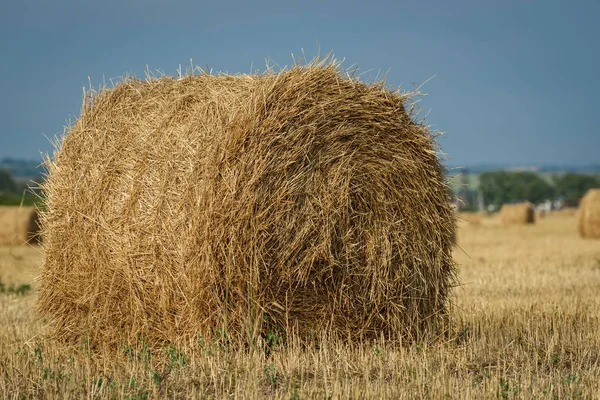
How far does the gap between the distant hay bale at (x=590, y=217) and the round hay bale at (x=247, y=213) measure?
55.2 feet

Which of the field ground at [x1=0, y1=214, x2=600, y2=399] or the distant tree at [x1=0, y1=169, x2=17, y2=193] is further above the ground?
the distant tree at [x1=0, y1=169, x2=17, y2=193]

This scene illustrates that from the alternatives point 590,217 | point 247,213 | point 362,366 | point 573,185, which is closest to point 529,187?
point 573,185

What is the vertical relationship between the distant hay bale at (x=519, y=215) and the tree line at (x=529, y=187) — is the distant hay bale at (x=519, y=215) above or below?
below

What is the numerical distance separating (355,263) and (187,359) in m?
1.66

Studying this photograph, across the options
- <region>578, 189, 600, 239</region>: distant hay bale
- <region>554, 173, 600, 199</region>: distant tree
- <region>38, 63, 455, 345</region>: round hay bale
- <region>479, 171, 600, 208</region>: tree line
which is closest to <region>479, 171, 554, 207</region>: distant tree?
<region>479, 171, 600, 208</region>: tree line

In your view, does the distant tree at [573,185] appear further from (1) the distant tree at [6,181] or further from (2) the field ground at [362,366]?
(2) the field ground at [362,366]

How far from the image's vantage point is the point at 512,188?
4245 inches

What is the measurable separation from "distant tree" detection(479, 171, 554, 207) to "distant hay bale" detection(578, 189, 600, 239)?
83.4 meters

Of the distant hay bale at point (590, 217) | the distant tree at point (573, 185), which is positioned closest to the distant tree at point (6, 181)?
the distant hay bale at point (590, 217)

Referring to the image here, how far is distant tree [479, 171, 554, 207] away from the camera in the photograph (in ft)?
343

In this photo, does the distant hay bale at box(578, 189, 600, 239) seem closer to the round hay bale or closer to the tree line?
the round hay bale

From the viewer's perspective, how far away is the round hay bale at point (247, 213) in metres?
6.16

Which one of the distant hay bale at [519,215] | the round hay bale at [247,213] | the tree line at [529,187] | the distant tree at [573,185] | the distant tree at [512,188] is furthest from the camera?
the distant tree at [573,185]

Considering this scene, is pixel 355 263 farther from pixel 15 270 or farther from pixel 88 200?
pixel 15 270
